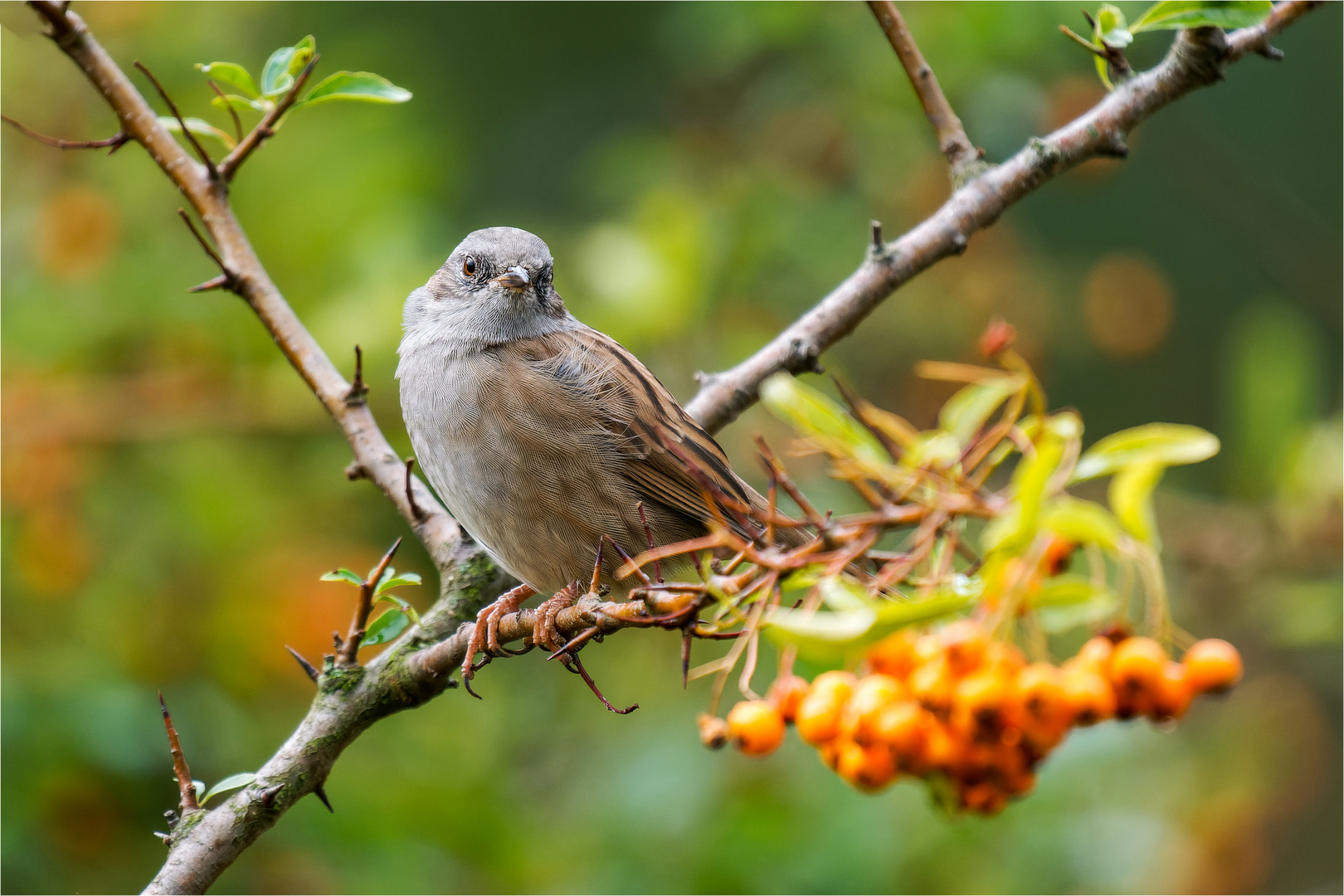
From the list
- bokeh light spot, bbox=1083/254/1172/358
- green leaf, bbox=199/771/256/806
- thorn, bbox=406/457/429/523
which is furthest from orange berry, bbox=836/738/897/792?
bokeh light spot, bbox=1083/254/1172/358

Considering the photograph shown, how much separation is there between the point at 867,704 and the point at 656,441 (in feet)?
8.02

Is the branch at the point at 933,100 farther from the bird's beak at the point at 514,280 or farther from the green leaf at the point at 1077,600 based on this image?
the green leaf at the point at 1077,600

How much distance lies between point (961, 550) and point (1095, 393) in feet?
27.4

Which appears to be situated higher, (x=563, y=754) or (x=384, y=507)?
(x=384, y=507)

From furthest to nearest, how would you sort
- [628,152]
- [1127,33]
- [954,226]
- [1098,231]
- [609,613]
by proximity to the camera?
[1098,231]
[628,152]
[954,226]
[1127,33]
[609,613]

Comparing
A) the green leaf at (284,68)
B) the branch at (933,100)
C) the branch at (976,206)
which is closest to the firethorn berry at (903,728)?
the branch at (976,206)

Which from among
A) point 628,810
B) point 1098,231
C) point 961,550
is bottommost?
point 628,810

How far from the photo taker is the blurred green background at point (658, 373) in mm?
4402

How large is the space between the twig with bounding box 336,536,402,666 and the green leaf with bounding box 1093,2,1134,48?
2.22 meters

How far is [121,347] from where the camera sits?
17.0 ft

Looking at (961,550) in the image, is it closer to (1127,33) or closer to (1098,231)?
(1127,33)

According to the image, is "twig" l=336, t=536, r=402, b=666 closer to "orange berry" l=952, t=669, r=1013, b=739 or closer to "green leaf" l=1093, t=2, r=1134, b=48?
"orange berry" l=952, t=669, r=1013, b=739

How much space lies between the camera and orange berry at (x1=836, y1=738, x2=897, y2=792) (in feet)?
5.60

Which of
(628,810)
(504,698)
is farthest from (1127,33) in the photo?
(504,698)
